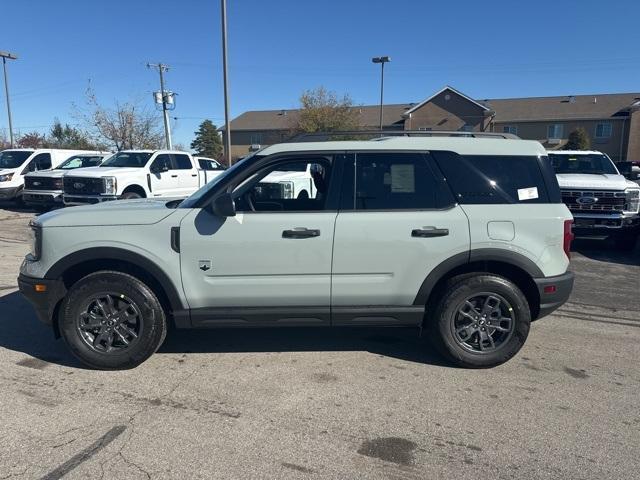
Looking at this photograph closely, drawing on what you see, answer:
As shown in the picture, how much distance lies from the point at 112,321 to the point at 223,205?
53.4 inches

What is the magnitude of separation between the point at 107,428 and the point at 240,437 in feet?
2.91

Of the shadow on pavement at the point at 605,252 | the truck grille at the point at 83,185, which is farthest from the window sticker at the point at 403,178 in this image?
the truck grille at the point at 83,185

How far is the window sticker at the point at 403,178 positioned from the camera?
4.02 metres

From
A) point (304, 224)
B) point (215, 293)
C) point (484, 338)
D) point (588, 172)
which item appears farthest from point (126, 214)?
point (588, 172)

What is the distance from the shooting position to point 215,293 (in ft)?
13.0

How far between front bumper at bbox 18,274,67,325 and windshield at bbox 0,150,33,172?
14.4 m

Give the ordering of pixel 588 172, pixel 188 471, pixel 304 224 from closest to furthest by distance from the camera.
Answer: pixel 188 471 < pixel 304 224 < pixel 588 172

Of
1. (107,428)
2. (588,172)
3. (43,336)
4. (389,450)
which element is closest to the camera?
(389,450)

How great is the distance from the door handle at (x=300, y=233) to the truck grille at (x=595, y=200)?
7.21 m

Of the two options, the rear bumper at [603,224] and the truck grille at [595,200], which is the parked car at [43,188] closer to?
the truck grille at [595,200]

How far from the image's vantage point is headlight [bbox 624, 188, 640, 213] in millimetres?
9102

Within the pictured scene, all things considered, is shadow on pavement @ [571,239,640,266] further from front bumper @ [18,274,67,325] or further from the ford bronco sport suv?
front bumper @ [18,274,67,325]

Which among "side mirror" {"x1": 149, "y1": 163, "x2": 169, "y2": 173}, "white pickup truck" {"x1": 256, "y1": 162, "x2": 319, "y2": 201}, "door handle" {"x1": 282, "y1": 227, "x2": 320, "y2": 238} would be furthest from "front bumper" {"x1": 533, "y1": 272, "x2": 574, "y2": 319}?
"side mirror" {"x1": 149, "y1": 163, "x2": 169, "y2": 173}

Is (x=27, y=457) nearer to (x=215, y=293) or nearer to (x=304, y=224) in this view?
(x=215, y=293)
